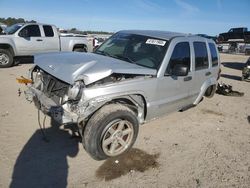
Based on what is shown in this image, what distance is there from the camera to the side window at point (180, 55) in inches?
179

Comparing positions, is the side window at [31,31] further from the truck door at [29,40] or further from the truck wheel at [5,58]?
the truck wheel at [5,58]

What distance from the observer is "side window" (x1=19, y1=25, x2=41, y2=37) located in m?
11.6

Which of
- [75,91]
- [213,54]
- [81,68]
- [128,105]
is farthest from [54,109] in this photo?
[213,54]

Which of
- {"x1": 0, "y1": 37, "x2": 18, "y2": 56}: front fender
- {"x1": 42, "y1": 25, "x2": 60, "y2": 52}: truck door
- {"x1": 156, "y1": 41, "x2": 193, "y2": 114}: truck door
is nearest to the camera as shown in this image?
{"x1": 156, "y1": 41, "x2": 193, "y2": 114}: truck door

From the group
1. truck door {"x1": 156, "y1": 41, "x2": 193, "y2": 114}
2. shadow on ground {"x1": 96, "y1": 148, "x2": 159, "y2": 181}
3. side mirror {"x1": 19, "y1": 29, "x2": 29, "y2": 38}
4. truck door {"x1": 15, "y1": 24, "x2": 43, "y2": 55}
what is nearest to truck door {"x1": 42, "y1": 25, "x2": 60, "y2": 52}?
truck door {"x1": 15, "y1": 24, "x2": 43, "y2": 55}

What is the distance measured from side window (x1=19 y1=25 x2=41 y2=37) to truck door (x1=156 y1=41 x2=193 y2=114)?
29.7 feet

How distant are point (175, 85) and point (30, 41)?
9198 mm

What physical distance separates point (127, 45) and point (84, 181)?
8.96 feet

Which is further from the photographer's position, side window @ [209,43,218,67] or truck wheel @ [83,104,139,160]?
side window @ [209,43,218,67]

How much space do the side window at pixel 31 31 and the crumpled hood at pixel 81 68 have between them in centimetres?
808

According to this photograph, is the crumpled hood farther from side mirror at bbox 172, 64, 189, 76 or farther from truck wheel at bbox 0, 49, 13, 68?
truck wheel at bbox 0, 49, 13, 68

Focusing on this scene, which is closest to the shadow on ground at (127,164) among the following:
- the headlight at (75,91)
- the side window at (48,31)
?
the headlight at (75,91)

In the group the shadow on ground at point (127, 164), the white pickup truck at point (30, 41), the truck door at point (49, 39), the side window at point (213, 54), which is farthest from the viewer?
the truck door at point (49, 39)

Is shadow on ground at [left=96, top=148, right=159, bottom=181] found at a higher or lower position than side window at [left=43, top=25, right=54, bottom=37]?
lower
